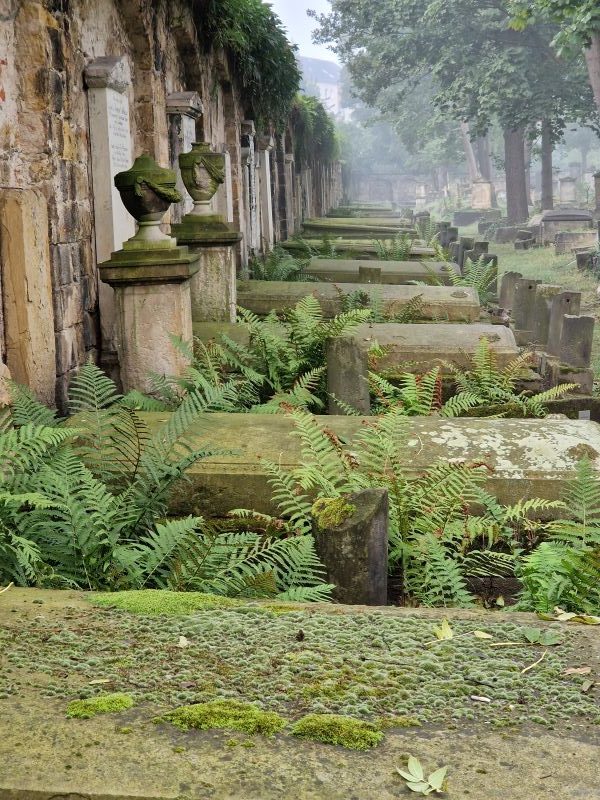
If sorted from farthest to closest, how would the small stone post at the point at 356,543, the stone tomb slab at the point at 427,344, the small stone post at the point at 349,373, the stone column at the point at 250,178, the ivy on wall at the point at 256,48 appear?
the stone column at the point at 250,178, the ivy on wall at the point at 256,48, the stone tomb slab at the point at 427,344, the small stone post at the point at 349,373, the small stone post at the point at 356,543

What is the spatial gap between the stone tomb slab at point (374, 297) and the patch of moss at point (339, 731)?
739cm

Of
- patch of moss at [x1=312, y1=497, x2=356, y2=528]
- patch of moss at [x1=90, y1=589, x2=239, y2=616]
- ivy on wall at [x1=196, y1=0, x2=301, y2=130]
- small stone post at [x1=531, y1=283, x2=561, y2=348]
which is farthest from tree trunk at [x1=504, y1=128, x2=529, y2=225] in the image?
patch of moss at [x1=90, y1=589, x2=239, y2=616]

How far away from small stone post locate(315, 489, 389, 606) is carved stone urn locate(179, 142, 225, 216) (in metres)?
5.59

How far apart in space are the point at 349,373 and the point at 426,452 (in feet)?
4.94

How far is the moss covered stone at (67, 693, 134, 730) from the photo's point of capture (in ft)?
8.05

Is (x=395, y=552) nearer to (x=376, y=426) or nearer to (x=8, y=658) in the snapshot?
(x=376, y=426)

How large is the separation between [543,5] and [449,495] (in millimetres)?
13766

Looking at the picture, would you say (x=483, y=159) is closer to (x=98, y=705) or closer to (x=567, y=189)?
(x=567, y=189)

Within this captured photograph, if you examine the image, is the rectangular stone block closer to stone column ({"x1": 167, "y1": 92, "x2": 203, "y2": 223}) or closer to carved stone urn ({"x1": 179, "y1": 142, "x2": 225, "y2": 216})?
carved stone urn ({"x1": 179, "y1": 142, "x2": 225, "y2": 216})

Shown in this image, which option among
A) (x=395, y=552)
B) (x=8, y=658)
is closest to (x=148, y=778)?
(x=8, y=658)

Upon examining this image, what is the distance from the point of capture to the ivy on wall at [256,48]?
40.2 feet

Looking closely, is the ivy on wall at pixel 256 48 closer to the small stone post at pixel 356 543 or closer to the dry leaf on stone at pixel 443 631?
the small stone post at pixel 356 543

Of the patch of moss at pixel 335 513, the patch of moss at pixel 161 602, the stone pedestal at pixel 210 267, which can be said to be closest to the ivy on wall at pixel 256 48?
the stone pedestal at pixel 210 267

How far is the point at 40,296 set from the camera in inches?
239
